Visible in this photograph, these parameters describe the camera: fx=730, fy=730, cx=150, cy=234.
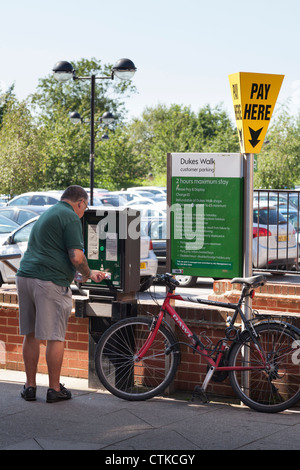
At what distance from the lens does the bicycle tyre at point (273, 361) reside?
5973mm

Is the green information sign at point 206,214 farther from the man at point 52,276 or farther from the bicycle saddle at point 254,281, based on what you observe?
the man at point 52,276

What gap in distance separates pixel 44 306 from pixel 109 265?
81 cm

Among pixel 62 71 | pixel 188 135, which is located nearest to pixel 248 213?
pixel 62 71

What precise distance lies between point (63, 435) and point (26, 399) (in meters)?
1.11

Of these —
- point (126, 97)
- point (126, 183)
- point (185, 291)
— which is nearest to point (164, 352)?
point (185, 291)

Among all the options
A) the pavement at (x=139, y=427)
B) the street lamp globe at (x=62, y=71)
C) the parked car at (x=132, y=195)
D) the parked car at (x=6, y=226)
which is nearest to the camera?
the pavement at (x=139, y=427)

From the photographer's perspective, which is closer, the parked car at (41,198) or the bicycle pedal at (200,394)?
the bicycle pedal at (200,394)

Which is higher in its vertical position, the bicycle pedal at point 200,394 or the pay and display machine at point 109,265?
the pay and display machine at point 109,265

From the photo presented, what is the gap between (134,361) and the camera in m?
6.54

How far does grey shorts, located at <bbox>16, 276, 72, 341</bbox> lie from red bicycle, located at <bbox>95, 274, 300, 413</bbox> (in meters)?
0.45

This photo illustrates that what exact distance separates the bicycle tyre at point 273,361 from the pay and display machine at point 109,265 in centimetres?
114

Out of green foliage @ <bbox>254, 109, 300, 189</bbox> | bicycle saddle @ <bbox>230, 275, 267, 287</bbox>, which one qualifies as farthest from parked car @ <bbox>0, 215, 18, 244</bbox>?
green foliage @ <bbox>254, 109, 300, 189</bbox>

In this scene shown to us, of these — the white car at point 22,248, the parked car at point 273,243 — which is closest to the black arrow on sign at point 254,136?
the parked car at point 273,243

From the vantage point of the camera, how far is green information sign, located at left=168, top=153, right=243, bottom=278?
642 centimetres
